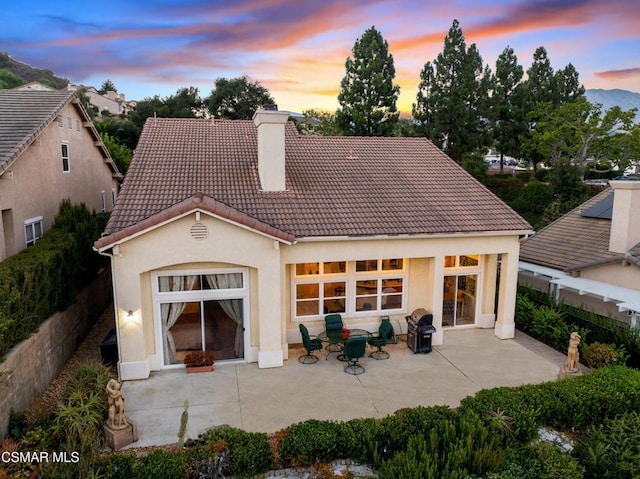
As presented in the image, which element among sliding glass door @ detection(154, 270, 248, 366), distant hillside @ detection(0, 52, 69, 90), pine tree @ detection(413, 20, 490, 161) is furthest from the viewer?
distant hillside @ detection(0, 52, 69, 90)

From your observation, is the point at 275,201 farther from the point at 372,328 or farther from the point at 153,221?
the point at 372,328

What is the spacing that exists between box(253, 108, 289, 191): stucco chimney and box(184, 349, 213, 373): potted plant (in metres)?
5.69

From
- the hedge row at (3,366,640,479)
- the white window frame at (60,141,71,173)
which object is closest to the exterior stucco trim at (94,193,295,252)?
the hedge row at (3,366,640,479)

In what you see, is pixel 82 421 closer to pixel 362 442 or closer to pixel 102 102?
pixel 362 442

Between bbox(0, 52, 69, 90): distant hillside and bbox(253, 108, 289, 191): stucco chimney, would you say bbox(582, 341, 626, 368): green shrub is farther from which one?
bbox(0, 52, 69, 90): distant hillside

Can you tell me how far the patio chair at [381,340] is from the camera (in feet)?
45.0

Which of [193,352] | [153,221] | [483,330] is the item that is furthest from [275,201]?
[483,330]

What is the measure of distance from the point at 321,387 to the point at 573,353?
23.6ft

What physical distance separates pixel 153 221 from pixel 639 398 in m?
12.8

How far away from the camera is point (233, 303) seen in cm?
1306

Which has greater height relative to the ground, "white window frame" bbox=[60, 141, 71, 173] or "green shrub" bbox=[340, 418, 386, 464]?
"white window frame" bbox=[60, 141, 71, 173]

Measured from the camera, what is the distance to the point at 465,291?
54.0ft

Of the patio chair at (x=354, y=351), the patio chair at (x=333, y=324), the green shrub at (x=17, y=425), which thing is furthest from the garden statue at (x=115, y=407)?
the patio chair at (x=333, y=324)

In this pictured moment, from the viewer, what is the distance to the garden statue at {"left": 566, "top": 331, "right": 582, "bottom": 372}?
12.4 metres
